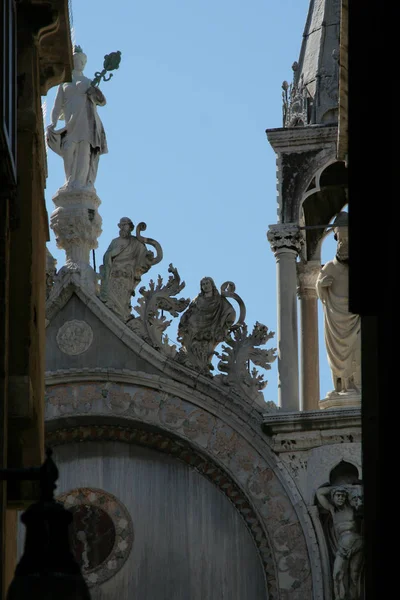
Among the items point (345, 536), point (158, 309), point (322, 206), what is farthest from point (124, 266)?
point (345, 536)

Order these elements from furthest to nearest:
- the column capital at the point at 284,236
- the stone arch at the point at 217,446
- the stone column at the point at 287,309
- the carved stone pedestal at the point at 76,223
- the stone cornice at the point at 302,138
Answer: the carved stone pedestal at the point at 76,223, the stone cornice at the point at 302,138, the column capital at the point at 284,236, the stone column at the point at 287,309, the stone arch at the point at 217,446

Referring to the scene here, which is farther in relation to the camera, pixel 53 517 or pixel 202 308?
pixel 202 308

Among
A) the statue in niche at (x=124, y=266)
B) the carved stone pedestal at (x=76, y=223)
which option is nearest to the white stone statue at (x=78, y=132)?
the carved stone pedestal at (x=76, y=223)

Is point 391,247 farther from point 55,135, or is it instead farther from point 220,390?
point 55,135

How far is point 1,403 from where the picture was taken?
425 inches

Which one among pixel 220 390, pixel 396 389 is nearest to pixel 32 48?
pixel 396 389

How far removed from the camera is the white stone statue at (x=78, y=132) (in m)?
21.0

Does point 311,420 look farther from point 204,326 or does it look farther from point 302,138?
point 302,138

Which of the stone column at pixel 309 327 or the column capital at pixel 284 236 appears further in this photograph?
the stone column at pixel 309 327

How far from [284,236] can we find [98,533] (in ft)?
11.3

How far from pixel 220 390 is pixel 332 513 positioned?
1.65 meters

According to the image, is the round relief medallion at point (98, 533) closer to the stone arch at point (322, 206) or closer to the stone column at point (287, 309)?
the stone column at point (287, 309)

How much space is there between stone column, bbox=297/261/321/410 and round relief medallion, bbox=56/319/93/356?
2318 mm

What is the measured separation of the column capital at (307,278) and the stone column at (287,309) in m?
0.90
